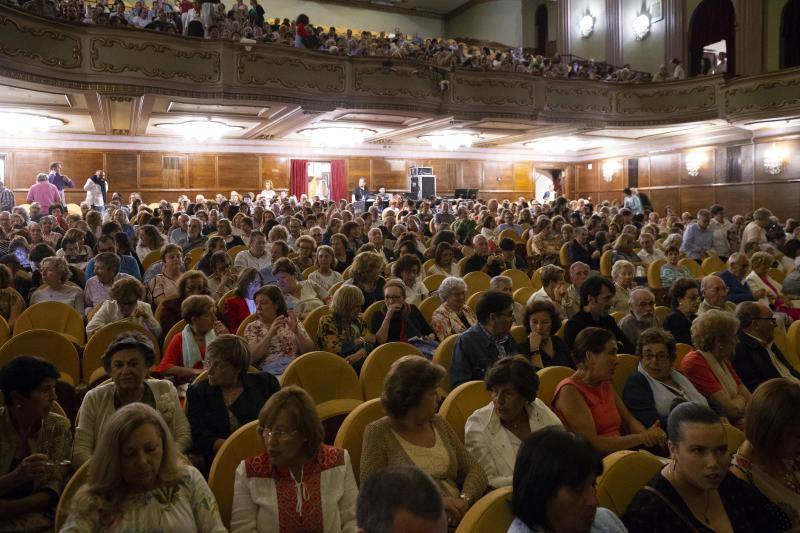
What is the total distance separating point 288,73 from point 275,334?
27.6 feet

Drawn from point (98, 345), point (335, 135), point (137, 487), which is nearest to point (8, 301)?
point (98, 345)

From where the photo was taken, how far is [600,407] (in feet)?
8.95

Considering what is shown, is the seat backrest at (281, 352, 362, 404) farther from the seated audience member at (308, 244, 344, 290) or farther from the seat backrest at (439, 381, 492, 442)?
the seated audience member at (308, 244, 344, 290)

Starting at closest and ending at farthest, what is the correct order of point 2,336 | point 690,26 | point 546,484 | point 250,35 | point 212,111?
point 546,484 → point 2,336 → point 250,35 → point 212,111 → point 690,26

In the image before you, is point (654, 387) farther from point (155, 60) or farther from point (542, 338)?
point (155, 60)

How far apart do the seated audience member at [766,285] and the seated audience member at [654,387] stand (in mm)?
2892

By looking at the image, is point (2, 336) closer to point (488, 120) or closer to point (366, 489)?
point (366, 489)

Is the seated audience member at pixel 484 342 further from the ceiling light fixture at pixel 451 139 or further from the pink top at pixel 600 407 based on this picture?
the ceiling light fixture at pixel 451 139

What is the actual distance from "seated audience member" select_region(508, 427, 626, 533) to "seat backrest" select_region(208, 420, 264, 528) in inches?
39.6

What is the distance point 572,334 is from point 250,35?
30.2 ft

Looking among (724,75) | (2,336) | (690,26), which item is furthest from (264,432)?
(690,26)

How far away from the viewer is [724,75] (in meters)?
13.6

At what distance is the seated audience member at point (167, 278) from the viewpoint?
4.79 m

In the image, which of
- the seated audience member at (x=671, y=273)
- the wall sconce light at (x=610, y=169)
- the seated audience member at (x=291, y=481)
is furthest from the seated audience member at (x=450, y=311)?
the wall sconce light at (x=610, y=169)
